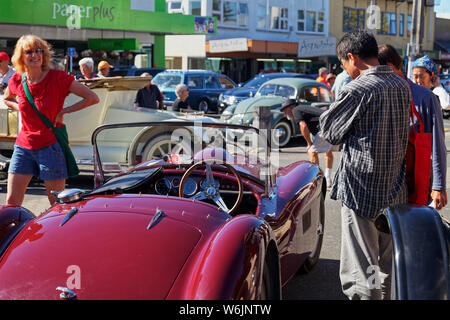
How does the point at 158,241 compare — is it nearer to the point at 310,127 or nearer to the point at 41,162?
the point at 41,162

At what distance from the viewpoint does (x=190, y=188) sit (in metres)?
4.04

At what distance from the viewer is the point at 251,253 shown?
9.40ft

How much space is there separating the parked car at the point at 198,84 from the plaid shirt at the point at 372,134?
15884mm

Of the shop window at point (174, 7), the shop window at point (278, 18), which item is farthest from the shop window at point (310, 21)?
the shop window at point (174, 7)

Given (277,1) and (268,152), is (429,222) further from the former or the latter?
(277,1)

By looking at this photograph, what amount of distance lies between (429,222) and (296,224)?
1367 mm

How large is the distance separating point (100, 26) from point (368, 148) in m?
23.8

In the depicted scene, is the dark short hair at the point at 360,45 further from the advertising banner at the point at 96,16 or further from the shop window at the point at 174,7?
the shop window at the point at 174,7

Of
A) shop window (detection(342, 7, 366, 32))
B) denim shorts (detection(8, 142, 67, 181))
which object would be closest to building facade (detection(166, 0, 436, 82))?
shop window (detection(342, 7, 366, 32))

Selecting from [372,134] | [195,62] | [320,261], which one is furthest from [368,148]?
[195,62]

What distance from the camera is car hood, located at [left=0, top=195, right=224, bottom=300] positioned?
8.54 feet

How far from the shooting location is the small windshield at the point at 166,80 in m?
19.1

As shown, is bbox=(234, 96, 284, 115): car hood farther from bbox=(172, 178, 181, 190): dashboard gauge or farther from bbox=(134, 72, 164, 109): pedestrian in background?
bbox=(172, 178, 181, 190): dashboard gauge
